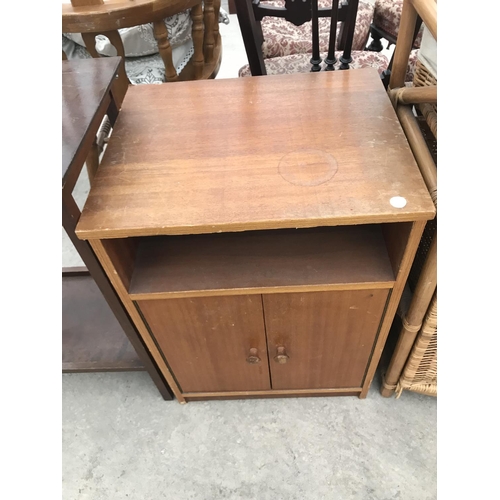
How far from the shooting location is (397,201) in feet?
2.10

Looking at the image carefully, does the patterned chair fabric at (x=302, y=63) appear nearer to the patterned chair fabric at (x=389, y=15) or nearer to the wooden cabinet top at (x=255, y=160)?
the patterned chair fabric at (x=389, y=15)

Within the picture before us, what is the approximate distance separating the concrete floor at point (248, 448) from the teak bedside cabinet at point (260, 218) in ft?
0.76

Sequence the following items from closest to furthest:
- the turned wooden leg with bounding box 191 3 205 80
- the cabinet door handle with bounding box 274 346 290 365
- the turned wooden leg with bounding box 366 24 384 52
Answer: the cabinet door handle with bounding box 274 346 290 365, the turned wooden leg with bounding box 191 3 205 80, the turned wooden leg with bounding box 366 24 384 52

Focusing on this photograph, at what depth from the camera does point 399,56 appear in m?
0.89

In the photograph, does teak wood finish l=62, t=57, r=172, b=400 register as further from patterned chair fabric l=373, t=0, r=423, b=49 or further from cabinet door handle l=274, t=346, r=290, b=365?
patterned chair fabric l=373, t=0, r=423, b=49

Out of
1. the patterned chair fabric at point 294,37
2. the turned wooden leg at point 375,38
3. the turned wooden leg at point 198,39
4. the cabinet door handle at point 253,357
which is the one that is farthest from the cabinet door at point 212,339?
the turned wooden leg at point 375,38

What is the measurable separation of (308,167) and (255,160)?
0.32 ft

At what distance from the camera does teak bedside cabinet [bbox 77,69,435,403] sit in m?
0.66

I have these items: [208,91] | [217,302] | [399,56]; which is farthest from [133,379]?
[399,56]

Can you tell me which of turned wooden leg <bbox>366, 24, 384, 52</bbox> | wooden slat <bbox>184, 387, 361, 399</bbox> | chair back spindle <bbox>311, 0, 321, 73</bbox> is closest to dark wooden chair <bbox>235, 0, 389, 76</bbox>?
chair back spindle <bbox>311, 0, 321, 73</bbox>

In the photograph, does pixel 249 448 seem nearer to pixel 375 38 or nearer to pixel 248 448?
pixel 248 448
